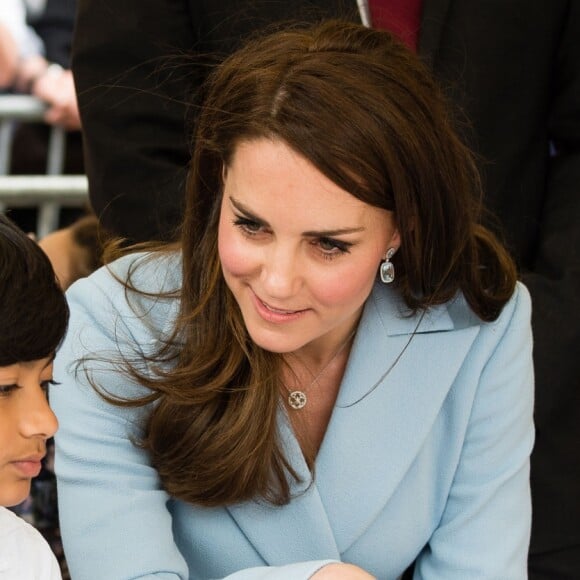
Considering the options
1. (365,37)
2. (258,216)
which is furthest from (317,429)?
(365,37)

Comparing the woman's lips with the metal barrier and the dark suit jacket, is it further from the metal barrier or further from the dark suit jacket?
the metal barrier

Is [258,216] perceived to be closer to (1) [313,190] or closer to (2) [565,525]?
(1) [313,190]

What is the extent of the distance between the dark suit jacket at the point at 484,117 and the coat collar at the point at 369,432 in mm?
387

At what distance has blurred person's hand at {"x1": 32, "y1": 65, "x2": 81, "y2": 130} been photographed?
10.9ft

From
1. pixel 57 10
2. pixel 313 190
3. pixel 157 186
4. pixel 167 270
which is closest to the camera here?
pixel 313 190

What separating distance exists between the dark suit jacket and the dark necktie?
27 mm

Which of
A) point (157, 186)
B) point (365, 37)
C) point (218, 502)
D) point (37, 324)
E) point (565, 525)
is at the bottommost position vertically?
point (565, 525)

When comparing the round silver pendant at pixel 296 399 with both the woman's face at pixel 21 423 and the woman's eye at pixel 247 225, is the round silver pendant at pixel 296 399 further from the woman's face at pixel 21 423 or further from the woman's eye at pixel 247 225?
the woman's face at pixel 21 423

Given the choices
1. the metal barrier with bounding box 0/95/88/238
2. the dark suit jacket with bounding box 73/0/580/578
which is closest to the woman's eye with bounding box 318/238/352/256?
the dark suit jacket with bounding box 73/0/580/578

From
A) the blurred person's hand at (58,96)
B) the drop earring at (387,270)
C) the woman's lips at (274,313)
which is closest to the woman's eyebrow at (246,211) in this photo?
the woman's lips at (274,313)

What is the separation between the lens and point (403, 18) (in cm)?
228

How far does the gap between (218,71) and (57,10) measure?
6.21ft

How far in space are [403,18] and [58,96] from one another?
1.31 m

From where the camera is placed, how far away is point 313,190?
1.69 meters
